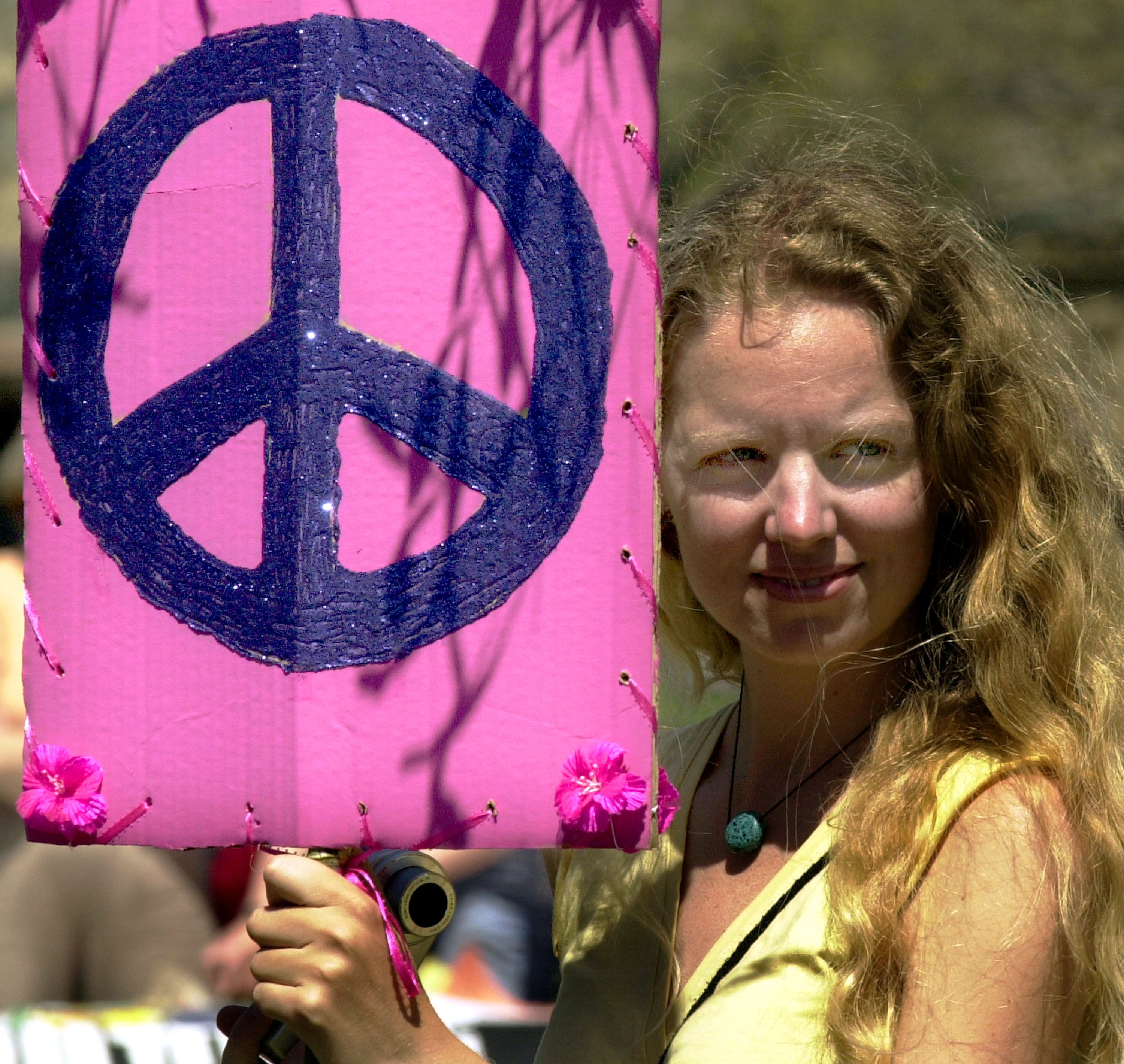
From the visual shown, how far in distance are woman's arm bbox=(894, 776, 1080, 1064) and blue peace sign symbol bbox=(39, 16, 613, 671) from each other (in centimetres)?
45

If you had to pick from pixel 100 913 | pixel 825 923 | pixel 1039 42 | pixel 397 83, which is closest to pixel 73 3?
pixel 397 83

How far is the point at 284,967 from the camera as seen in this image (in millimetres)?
1192

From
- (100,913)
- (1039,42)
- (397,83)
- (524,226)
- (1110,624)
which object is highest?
(1039,42)

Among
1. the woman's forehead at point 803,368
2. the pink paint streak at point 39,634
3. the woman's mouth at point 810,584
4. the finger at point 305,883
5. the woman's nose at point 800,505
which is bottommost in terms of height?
the finger at point 305,883

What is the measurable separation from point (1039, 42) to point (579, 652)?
4210 mm

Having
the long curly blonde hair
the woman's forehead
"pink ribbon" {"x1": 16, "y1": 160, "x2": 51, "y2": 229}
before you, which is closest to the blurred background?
the long curly blonde hair

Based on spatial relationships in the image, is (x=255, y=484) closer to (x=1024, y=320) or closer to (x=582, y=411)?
(x=582, y=411)

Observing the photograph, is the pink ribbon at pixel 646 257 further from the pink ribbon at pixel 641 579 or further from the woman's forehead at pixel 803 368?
the pink ribbon at pixel 641 579

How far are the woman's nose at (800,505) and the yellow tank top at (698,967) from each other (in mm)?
248

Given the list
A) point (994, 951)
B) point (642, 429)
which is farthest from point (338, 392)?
point (994, 951)

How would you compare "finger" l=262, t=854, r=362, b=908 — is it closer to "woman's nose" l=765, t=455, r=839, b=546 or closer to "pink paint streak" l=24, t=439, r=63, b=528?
"pink paint streak" l=24, t=439, r=63, b=528

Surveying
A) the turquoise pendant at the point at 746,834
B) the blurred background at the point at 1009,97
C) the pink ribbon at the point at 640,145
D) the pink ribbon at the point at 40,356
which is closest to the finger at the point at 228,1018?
the turquoise pendant at the point at 746,834

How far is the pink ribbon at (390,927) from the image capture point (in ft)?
4.01

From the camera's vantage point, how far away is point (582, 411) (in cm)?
126
